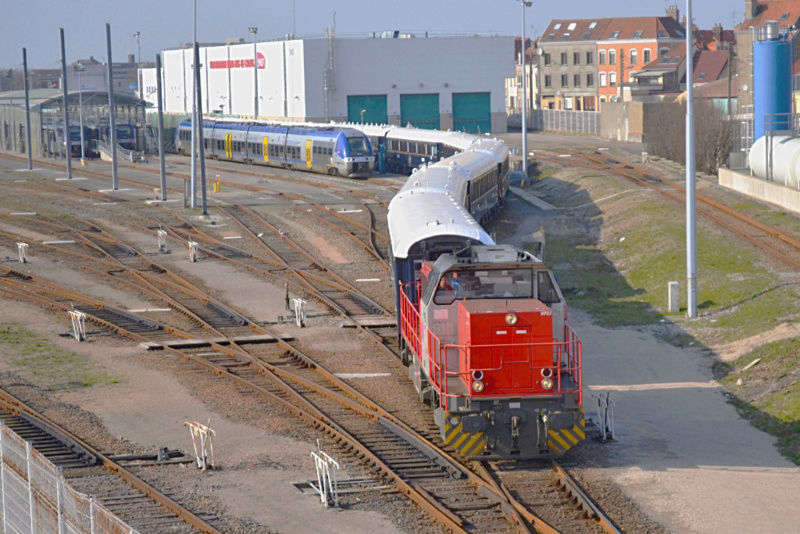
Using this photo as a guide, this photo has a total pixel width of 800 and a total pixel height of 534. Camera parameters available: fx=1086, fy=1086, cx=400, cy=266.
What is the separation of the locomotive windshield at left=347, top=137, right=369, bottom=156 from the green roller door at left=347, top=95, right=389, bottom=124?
33983 mm

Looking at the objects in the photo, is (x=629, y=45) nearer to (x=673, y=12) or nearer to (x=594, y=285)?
(x=673, y=12)

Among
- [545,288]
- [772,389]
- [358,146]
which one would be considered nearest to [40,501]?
[545,288]

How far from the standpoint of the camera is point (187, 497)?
51.5ft

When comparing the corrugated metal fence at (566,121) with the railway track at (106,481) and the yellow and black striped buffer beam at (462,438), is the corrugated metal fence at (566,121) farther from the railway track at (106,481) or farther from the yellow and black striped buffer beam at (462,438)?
the yellow and black striped buffer beam at (462,438)

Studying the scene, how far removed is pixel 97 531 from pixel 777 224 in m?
31.2

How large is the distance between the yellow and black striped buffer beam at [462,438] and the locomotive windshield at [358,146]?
155 ft

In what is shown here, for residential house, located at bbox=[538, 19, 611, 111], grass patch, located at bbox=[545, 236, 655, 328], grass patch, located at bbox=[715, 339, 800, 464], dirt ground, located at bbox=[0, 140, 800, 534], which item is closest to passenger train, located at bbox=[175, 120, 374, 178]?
grass patch, located at bbox=[545, 236, 655, 328]

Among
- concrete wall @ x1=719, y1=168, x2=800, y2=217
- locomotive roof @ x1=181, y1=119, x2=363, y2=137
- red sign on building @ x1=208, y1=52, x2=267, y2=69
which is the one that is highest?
red sign on building @ x1=208, y1=52, x2=267, y2=69

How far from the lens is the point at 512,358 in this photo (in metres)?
16.7

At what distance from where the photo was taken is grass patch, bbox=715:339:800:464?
18453mm

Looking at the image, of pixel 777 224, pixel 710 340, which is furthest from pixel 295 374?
pixel 777 224

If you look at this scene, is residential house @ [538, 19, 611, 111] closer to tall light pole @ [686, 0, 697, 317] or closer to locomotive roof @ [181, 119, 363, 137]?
→ locomotive roof @ [181, 119, 363, 137]

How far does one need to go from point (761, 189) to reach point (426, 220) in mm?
26401

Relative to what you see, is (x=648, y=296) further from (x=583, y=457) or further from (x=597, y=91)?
(x=597, y=91)
